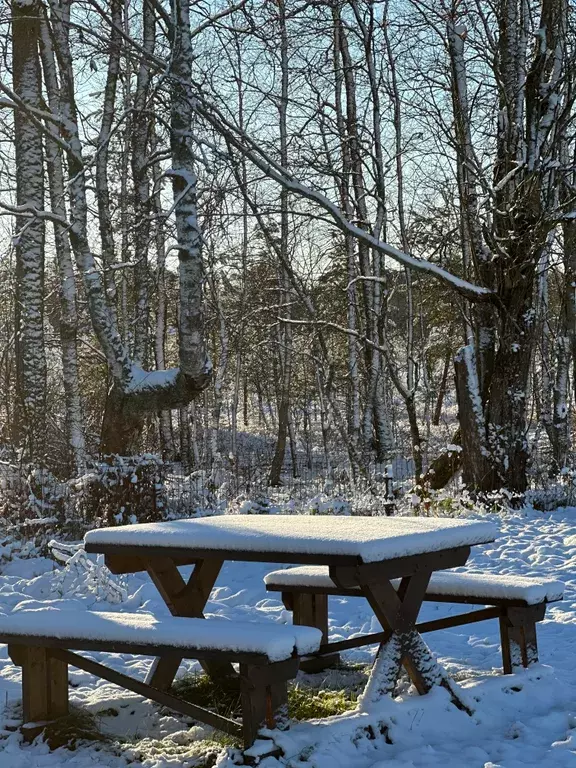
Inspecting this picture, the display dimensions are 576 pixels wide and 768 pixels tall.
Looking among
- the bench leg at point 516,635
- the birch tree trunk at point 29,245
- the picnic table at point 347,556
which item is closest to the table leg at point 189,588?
the picnic table at point 347,556

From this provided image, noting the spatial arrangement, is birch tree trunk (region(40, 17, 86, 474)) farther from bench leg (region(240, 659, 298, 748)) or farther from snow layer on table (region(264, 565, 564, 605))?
bench leg (region(240, 659, 298, 748))

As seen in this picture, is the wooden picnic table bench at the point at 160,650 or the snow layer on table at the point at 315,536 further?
the snow layer on table at the point at 315,536

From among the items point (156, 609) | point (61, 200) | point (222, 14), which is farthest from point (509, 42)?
point (156, 609)

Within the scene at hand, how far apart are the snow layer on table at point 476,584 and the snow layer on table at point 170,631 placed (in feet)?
2.67

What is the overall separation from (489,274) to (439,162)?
16.5ft

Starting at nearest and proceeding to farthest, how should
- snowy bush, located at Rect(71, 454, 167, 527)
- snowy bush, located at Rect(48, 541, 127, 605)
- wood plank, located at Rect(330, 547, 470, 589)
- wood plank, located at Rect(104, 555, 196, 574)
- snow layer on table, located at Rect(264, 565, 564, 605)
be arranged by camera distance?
wood plank, located at Rect(330, 547, 470, 589) < snow layer on table, located at Rect(264, 565, 564, 605) < wood plank, located at Rect(104, 555, 196, 574) < snowy bush, located at Rect(48, 541, 127, 605) < snowy bush, located at Rect(71, 454, 167, 527)

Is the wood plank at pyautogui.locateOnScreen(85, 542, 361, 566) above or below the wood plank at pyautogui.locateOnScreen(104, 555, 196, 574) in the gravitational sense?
above

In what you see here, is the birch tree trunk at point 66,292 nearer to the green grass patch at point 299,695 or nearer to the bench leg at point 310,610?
the bench leg at point 310,610

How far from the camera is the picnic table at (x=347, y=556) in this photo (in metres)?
3.70

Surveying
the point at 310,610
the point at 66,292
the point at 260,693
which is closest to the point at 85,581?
the point at 310,610

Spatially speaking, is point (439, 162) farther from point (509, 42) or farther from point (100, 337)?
point (100, 337)

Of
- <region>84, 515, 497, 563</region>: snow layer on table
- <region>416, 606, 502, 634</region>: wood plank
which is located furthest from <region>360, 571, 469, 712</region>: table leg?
<region>416, 606, 502, 634</region>: wood plank

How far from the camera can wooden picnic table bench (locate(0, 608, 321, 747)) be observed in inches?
136

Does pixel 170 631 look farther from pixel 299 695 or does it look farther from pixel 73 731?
pixel 299 695
